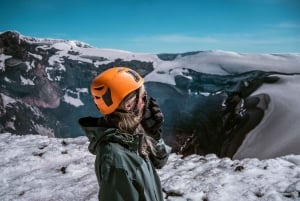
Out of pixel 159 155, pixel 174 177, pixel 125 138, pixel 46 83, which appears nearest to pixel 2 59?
pixel 46 83

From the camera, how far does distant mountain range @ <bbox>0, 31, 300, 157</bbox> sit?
70.3m

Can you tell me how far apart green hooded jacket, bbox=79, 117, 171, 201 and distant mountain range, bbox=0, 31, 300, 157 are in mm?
56767

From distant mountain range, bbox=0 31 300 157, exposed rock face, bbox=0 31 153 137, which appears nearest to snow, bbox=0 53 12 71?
exposed rock face, bbox=0 31 153 137

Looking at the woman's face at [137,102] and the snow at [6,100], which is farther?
the snow at [6,100]

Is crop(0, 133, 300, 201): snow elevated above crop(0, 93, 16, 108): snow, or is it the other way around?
crop(0, 133, 300, 201): snow

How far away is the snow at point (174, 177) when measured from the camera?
208 inches

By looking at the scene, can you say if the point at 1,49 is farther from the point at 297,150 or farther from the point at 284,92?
the point at 297,150

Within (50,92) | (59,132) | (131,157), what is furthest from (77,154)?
(50,92)

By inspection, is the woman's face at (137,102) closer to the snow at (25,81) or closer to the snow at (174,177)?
the snow at (174,177)

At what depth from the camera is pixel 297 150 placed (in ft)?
81.3

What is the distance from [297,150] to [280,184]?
21.8m

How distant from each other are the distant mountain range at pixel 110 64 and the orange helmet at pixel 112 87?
186 ft

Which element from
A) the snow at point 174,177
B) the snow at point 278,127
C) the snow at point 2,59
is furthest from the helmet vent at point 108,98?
the snow at point 2,59

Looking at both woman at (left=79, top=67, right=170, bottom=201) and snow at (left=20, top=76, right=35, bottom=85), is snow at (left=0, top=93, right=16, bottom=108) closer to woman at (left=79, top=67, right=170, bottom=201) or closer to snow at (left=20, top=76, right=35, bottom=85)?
snow at (left=20, top=76, right=35, bottom=85)
